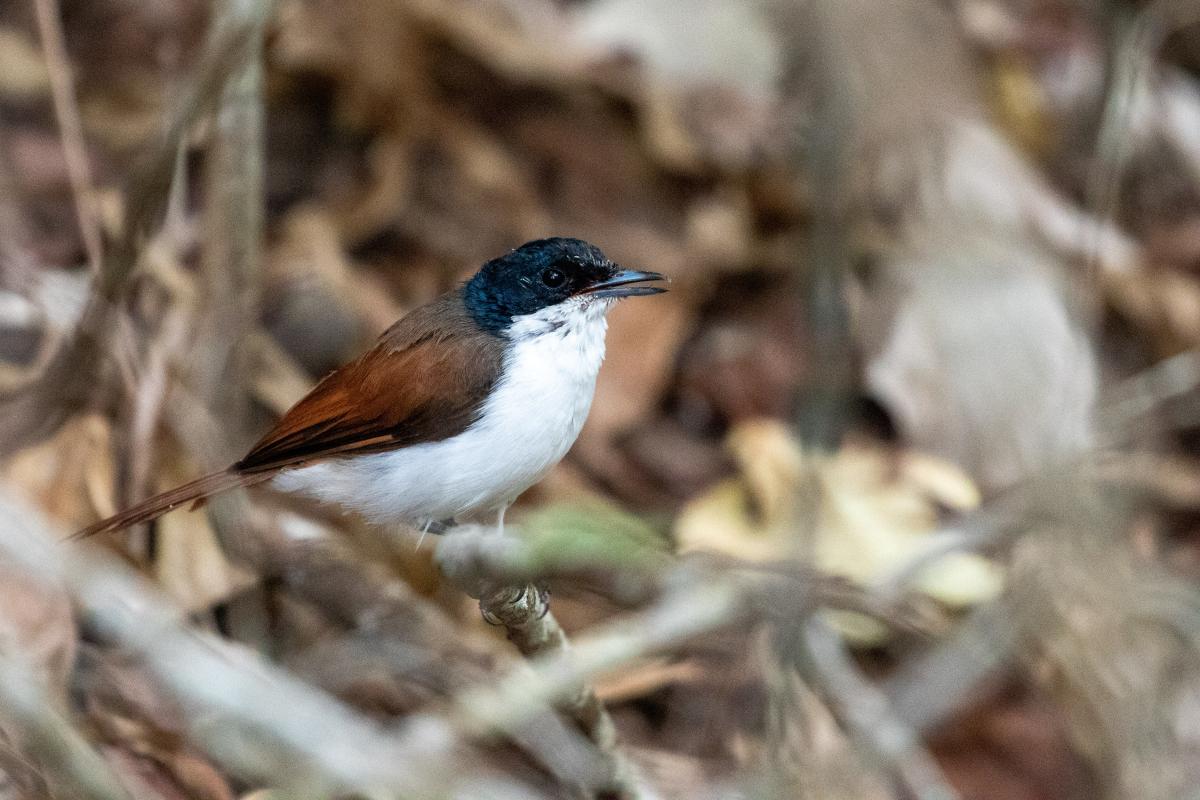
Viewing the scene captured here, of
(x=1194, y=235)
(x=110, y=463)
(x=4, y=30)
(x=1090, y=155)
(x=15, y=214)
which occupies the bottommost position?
(x=1194, y=235)

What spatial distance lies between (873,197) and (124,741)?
16.0ft

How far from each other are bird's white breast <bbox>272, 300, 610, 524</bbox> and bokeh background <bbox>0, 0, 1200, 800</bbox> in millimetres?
162

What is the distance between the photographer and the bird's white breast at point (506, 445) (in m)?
3.75

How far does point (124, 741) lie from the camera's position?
415 cm

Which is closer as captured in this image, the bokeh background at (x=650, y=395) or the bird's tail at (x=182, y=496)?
the bokeh background at (x=650, y=395)

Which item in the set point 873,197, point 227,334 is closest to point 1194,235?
point 873,197

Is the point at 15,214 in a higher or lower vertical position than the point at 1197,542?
higher

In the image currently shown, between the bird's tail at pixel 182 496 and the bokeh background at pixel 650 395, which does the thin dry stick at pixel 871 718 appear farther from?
the bird's tail at pixel 182 496

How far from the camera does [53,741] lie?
115 inches

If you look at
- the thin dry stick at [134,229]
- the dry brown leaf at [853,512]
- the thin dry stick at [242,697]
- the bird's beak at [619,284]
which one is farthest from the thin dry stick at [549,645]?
the dry brown leaf at [853,512]

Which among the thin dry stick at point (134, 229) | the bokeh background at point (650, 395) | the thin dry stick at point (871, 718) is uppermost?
the thin dry stick at point (134, 229)

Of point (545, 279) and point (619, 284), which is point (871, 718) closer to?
point (619, 284)

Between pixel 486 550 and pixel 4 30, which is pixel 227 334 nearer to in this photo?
pixel 486 550

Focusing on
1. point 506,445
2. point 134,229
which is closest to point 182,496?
point 134,229
